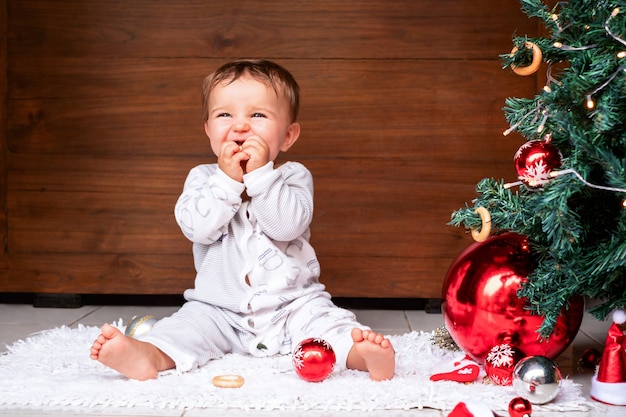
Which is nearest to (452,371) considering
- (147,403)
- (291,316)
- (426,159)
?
(291,316)

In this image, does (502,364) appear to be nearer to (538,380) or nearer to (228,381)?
(538,380)

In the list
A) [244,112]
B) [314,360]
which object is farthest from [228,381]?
[244,112]

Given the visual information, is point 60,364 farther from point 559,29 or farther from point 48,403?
point 559,29

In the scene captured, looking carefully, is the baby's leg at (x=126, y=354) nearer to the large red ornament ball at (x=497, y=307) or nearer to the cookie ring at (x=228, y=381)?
the cookie ring at (x=228, y=381)

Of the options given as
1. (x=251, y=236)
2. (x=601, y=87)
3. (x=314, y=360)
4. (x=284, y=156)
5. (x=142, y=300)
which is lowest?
(x=142, y=300)

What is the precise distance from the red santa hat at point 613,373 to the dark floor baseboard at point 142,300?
72 centimetres

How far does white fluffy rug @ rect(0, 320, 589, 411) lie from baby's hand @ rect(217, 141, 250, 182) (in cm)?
33

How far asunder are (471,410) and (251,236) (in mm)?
595

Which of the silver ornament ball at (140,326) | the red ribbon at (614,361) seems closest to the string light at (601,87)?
the red ribbon at (614,361)

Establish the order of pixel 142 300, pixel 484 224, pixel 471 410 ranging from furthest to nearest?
pixel 142 300 → pixel 484 224 → pixel 471 410

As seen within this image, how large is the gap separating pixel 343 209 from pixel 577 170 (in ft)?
2.56

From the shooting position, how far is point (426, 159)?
5.55 ft

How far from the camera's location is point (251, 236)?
1321 millimetres

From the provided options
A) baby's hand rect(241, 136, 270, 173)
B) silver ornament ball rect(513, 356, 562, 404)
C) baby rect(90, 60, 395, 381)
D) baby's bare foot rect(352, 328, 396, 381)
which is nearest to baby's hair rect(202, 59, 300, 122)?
baby rect(90, 60, 395, 381)
